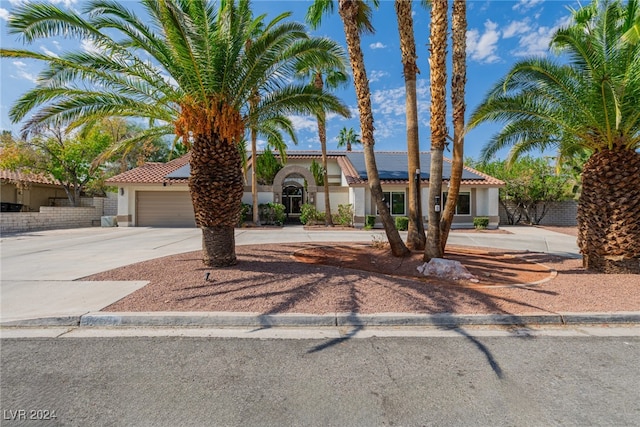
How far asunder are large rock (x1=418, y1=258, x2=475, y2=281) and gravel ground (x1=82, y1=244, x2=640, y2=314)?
31cm

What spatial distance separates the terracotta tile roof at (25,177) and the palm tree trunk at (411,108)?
2688 cm

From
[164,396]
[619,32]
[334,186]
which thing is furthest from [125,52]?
[334,186]

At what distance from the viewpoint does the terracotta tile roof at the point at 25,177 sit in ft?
71.1

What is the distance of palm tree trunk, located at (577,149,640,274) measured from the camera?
23.9 feet

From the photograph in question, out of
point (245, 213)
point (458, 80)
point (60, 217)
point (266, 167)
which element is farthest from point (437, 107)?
point (60, 217)

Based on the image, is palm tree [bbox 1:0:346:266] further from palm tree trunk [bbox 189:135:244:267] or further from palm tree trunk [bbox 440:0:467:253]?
palm tree trunk [bbox 440:0:467:253]

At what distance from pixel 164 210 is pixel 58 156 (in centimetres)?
904

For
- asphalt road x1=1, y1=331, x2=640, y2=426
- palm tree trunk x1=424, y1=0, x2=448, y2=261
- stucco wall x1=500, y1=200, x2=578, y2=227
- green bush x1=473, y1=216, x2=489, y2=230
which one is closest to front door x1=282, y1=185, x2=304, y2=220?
green bush x1=473, y1=216, x2=489, y2=230

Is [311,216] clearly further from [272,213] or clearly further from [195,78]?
[195,78]

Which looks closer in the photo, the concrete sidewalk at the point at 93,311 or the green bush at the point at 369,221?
the concrete sidewalk at the point at 93,311

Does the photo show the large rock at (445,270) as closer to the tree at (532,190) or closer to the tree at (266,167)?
the tree at (266,167)

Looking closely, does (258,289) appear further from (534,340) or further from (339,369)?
(534,340)

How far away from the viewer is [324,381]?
10.7 feet

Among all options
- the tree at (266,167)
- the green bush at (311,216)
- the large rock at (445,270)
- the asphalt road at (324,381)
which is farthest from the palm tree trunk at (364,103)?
the tree at (266,167)
